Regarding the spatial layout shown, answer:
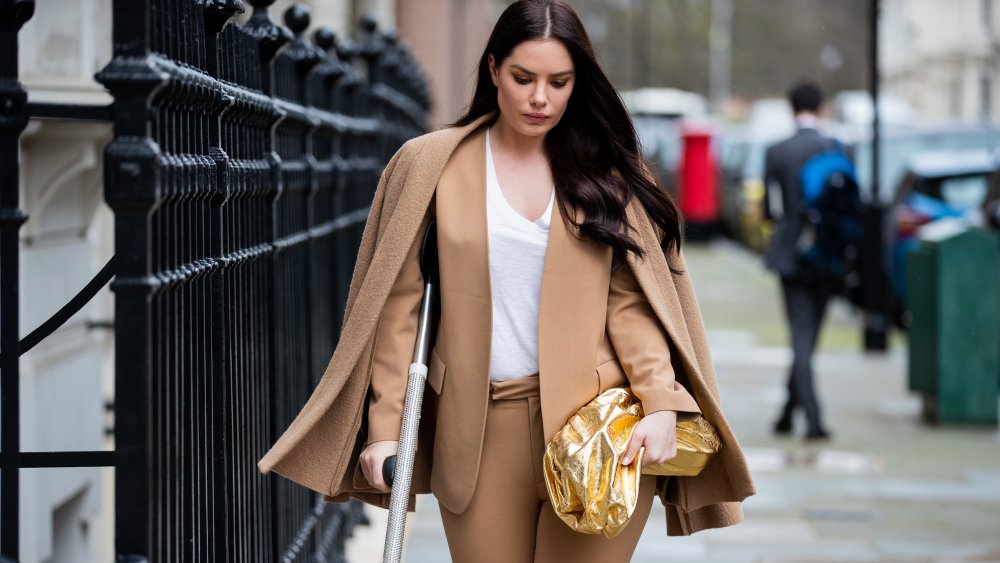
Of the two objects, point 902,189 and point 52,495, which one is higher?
point 902,189

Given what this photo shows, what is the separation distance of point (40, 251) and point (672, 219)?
362 cm

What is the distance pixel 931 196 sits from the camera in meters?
15.1

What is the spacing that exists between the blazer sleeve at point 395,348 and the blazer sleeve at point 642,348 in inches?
16.5

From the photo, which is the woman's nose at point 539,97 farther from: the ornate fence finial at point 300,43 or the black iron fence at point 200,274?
the ornate fence finial at point 300,43

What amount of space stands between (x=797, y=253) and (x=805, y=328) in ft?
1.57

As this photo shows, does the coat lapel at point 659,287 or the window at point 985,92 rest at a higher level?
the window at point 985,92

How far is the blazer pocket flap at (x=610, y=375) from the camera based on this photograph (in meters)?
3.26

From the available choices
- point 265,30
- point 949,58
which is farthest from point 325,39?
point 949,58

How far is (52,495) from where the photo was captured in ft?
19.4

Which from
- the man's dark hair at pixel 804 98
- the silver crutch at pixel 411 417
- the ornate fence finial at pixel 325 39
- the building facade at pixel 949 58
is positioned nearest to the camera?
the silver crutch at pixel 411 417

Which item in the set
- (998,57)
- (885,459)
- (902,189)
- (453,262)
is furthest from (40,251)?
(998,57)

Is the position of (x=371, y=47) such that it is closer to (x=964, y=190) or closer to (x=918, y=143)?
(x=964, y=190)

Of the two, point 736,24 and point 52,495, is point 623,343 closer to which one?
point 52,495

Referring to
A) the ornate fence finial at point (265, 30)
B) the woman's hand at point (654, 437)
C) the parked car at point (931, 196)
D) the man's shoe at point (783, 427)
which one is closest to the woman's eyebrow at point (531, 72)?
the woman's hand at point (654, 437)
